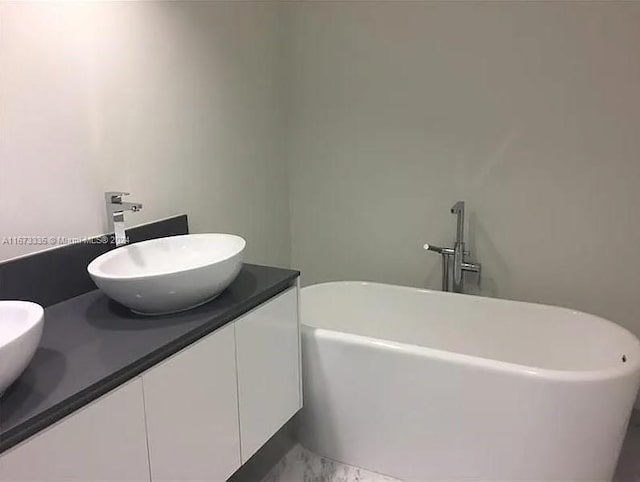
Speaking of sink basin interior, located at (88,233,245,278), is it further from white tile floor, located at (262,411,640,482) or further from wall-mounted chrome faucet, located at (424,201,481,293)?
wall-mounted chrome faucet, located at (424,201,481,293)

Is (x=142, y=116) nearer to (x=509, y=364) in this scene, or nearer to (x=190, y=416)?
(x=190, y=416)

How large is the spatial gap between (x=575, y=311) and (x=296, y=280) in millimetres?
1215

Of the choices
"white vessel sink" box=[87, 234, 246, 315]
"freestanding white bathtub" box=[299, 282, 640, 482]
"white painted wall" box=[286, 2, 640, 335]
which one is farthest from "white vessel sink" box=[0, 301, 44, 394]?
"white painted wall" box=[286, 2, 640, 335]

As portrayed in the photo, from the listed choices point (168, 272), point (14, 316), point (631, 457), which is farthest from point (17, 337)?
point (631, 457)

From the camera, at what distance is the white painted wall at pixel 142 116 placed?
1607mm

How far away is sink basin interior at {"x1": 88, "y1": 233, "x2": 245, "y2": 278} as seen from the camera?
1.78m

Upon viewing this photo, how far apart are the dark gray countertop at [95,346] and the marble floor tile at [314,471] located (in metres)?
0.81

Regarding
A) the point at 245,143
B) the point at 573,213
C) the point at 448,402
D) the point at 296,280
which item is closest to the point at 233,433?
the point at 296,280

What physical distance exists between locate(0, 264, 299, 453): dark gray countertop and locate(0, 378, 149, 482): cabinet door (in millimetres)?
30

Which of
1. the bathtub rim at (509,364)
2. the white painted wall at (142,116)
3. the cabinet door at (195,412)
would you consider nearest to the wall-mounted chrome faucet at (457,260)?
the bathtub rim at (509,364)

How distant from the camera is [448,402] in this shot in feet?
6.29

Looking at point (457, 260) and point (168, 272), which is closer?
point (168, 272)

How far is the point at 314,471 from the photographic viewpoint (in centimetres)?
218

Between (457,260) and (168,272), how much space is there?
150 centimetres
